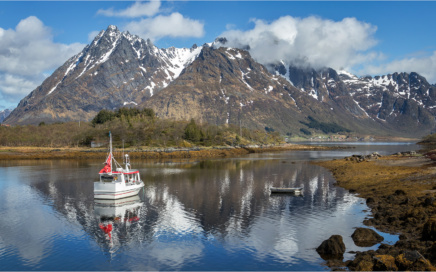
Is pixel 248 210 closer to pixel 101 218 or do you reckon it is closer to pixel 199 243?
pixel 199 243

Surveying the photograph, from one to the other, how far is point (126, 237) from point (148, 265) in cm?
930

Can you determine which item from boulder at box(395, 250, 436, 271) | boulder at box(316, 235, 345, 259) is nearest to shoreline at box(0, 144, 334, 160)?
boulder at box(316, 235, 345, 259)

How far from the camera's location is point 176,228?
42.8 m

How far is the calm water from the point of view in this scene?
32497 millimetres

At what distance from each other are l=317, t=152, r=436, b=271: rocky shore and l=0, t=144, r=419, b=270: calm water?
211cm

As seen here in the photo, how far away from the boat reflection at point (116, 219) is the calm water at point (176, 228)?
13 cm

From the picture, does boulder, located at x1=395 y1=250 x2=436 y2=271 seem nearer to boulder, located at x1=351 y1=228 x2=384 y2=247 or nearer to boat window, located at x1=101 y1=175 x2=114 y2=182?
boulder, located at x1=351 y1=228 x2=384 y2=247

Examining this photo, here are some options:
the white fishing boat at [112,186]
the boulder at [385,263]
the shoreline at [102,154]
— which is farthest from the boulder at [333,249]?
the shoreline at [102,154]

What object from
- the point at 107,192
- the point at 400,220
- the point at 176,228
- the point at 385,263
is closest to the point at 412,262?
the point at 385,263

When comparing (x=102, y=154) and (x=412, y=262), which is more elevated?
(x=102, y=154)

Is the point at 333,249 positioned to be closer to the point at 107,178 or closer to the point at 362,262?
the point at 362,262

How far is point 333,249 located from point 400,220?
12.9 metres

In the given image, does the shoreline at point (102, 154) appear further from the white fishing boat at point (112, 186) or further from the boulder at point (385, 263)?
the boulder at point (385, 263)

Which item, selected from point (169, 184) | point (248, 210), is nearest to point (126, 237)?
point (248, 210)
